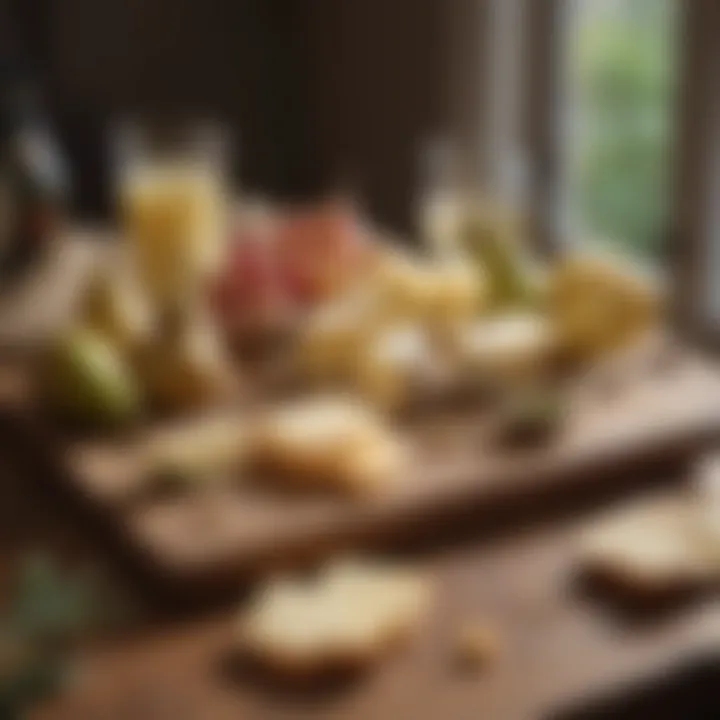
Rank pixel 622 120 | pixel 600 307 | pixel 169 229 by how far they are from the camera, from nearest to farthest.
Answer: pixel 600 307
pixel 169 229
pixel 622 120

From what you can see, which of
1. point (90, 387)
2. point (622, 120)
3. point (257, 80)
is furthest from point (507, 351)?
point (257, 80)

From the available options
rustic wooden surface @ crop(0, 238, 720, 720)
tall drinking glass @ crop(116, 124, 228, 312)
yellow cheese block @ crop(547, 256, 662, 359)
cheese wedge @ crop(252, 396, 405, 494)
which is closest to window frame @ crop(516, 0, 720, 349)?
yellow cheese block @ crop(547, 256, 662, 359)

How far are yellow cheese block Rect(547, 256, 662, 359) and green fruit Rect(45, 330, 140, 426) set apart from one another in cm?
38

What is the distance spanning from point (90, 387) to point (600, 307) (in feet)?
1.45

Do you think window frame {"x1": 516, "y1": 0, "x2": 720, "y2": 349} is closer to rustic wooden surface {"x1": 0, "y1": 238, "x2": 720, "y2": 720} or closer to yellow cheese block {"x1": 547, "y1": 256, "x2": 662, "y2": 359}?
yellow cheese block {"x1": 547, "y1": 256, "x2": 662, "y2": 359}

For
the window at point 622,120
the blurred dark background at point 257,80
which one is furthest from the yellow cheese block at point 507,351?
the blurred dark background at point 257,80

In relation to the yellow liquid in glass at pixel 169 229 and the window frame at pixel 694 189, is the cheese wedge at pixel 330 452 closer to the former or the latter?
the yellow liquid in glass at pixel 169 229

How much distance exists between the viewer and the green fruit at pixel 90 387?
1.34m

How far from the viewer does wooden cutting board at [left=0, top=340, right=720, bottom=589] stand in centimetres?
115

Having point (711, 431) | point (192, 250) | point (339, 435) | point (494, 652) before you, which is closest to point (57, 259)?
point (192, 250)

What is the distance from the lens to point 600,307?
1456mm

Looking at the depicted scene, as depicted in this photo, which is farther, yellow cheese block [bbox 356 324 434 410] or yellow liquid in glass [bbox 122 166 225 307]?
yellow liquid in glass [bbox 122 166 225 307]

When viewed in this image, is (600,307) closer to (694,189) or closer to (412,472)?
(412,472)

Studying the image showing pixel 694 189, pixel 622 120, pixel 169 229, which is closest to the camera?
pixel 169 229
